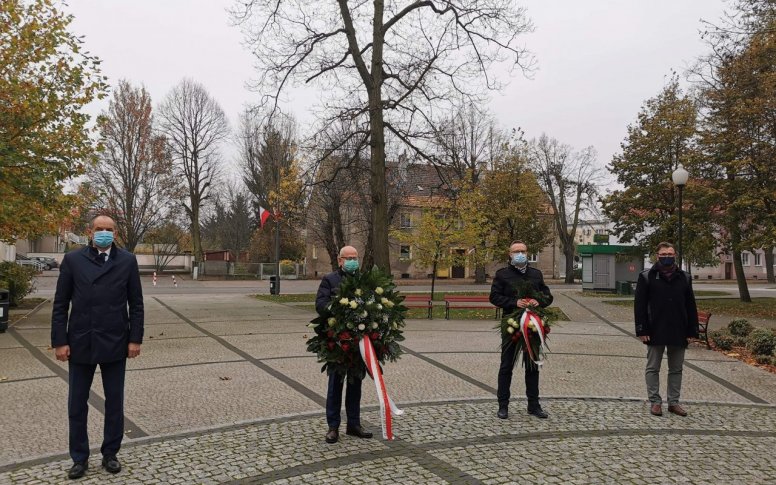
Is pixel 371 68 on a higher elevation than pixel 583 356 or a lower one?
higher

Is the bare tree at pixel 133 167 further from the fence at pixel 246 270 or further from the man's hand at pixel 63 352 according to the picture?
the man's hand at pixel 63 352

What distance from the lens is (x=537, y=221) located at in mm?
41625

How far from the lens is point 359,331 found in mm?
5023

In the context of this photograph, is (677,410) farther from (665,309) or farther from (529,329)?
(529,329)

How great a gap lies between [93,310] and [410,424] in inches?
120

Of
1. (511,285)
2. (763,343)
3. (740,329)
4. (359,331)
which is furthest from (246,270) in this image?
(359,331)

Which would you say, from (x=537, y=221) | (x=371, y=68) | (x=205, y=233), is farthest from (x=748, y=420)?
(x=205, y=233)

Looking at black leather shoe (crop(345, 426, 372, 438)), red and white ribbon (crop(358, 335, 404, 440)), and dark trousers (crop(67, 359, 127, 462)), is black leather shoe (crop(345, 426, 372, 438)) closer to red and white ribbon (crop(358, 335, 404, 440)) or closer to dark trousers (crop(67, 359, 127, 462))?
red and white ribbon (crop(358, 335, 404, 440))

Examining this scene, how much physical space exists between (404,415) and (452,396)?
1.17 metres

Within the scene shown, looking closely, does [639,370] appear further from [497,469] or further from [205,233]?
[205,233]

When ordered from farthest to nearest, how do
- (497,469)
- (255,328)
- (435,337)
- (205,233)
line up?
(205,233)
(255,328)
(435,337)
(497,469)

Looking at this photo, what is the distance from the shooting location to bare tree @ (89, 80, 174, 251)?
42.1m

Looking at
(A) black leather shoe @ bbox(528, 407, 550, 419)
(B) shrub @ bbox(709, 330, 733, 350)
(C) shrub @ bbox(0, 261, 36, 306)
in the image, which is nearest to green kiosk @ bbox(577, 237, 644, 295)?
(B) shrub @ bbox(709, 330, 733, 350)

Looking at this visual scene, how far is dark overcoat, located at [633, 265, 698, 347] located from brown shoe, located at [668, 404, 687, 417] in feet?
2.19
